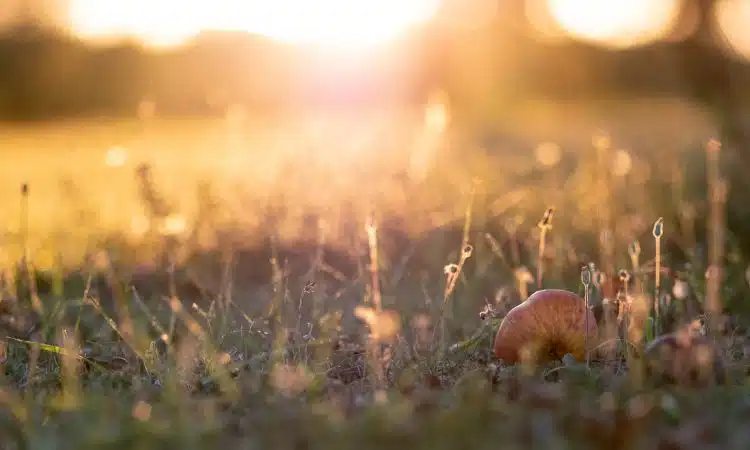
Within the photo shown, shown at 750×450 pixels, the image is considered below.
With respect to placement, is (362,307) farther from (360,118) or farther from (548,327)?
(360,118)

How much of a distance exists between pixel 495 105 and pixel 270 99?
21.4 ft

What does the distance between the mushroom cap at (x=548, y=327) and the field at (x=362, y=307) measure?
48mm

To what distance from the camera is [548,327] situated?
103 inches

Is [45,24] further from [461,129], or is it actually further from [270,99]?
[461,129]

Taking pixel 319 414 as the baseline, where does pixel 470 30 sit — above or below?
above

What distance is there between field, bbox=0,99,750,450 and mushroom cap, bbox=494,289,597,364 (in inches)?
1.9

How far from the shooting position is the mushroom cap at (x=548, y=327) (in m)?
2.62

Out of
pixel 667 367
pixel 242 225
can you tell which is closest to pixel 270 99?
pixel 242 225

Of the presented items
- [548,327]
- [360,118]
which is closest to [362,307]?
[548,327]

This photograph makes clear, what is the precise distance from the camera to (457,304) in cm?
365

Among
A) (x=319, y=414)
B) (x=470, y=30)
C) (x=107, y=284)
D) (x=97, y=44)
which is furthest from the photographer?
(x=97, y=44)

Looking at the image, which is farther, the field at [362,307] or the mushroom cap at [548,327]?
the mushroom cap at [548,327]

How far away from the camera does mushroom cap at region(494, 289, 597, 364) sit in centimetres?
262

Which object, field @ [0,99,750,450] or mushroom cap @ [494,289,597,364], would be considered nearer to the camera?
field @ [0,99,750,450]
